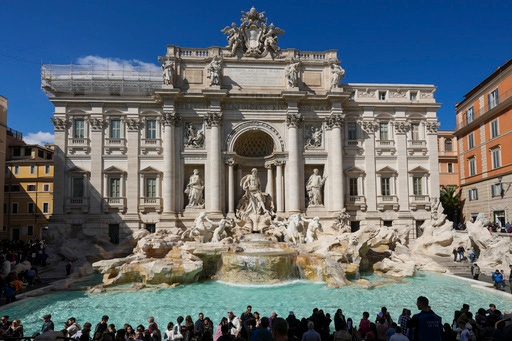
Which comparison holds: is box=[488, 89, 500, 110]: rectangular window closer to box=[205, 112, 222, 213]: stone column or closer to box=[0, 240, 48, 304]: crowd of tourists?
box=[205, 112, 222, 213]: stone column

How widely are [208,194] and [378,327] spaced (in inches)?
745

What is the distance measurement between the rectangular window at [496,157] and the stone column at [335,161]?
514 inches

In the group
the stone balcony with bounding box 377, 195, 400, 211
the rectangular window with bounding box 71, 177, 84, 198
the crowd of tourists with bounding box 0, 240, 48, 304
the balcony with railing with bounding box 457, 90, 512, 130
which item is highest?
the balcony with railing with bounding box 457, 90, 512, 130

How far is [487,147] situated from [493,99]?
4003 millimetres

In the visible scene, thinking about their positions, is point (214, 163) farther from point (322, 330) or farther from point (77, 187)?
point (322, 330)

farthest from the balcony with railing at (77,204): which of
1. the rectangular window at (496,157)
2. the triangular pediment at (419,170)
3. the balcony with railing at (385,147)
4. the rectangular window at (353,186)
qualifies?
the rectangular window at (496,157)

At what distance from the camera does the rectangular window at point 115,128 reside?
2664 centimetres

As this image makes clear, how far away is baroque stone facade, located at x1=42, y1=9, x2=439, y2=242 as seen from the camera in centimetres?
2583

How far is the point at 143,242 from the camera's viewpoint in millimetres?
19844

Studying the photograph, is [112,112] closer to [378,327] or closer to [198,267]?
[198,267]

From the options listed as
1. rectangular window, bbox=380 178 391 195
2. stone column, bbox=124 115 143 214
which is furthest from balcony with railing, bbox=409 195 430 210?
stone column, bbox=124 115 143 214

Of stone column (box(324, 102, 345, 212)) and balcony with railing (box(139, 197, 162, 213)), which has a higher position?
stone column (box(324, 102, 345, 212))

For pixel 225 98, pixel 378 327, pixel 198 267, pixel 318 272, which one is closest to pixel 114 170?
pixel 225 98

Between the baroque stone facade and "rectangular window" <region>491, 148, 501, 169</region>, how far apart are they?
210 inches
